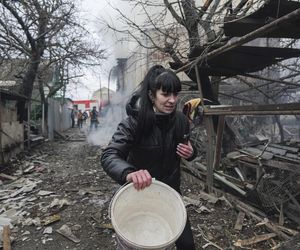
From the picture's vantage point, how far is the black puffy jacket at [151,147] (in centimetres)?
204

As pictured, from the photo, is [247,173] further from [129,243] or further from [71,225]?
[129,243]

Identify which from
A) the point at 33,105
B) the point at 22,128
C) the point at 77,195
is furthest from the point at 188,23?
the point at 33,105

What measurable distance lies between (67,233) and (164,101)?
10.6 feet

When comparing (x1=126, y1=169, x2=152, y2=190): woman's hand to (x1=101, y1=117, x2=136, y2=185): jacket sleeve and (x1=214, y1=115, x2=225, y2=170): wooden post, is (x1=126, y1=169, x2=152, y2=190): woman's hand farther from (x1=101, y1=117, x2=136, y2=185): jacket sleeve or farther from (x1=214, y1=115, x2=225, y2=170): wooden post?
(x1=214, y1=115, x2=225, y2=170): wooden post

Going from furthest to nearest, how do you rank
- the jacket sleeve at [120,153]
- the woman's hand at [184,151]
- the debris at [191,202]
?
the debris at [191,202], the woman's hand at [184,151], the jacket sleeve at [120,153]

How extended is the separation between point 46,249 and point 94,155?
7711 mm

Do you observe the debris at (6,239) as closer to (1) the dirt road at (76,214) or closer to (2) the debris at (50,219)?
(1) the dirt road at (76,214)

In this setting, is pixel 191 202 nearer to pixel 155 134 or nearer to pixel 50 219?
pixel 50 219

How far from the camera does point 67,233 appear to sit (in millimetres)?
4402

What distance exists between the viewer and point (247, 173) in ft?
18.4

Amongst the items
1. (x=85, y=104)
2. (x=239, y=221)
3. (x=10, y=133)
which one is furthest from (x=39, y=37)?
(x=85, y=104)

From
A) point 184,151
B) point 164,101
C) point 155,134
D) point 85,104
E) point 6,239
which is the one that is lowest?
point 6,239

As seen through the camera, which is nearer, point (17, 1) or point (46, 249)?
point (46, 249)

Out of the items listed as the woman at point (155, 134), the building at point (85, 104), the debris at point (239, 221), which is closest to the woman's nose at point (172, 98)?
the woman at point (155, 134)
